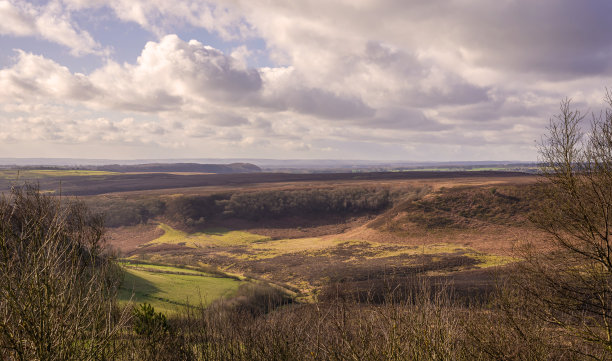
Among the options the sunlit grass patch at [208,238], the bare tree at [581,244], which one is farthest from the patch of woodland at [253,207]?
the bare tree at [581,244]

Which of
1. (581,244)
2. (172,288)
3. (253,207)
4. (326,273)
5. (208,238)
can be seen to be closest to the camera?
(581,244)

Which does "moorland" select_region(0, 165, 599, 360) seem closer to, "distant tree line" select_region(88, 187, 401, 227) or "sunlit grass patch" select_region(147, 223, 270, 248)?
"sunlit grass patch" select_region(147, 223, 270, 248)

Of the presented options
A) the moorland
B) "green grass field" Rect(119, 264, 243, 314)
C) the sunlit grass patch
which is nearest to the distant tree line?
the moorland

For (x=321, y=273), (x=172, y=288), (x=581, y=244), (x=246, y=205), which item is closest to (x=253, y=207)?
(x=246, y=205)

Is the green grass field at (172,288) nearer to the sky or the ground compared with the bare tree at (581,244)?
nearer to the ground

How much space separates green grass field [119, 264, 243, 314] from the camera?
86.7 ft

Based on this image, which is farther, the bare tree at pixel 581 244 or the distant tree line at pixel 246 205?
the distant tree line at pixel 246 205

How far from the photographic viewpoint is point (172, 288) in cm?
3116

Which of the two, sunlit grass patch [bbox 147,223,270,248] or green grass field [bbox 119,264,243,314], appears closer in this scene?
green grass field [bbox 119,264,243,314]

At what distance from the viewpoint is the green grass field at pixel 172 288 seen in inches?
1041

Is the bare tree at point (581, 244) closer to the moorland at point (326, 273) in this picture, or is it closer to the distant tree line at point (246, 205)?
the moorland at point (326, 273)

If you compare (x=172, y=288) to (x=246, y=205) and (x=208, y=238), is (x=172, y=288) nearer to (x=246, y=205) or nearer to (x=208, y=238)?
(x=208, y=238)

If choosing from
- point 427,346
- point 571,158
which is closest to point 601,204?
point 571,158

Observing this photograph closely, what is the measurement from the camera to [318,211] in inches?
3398
